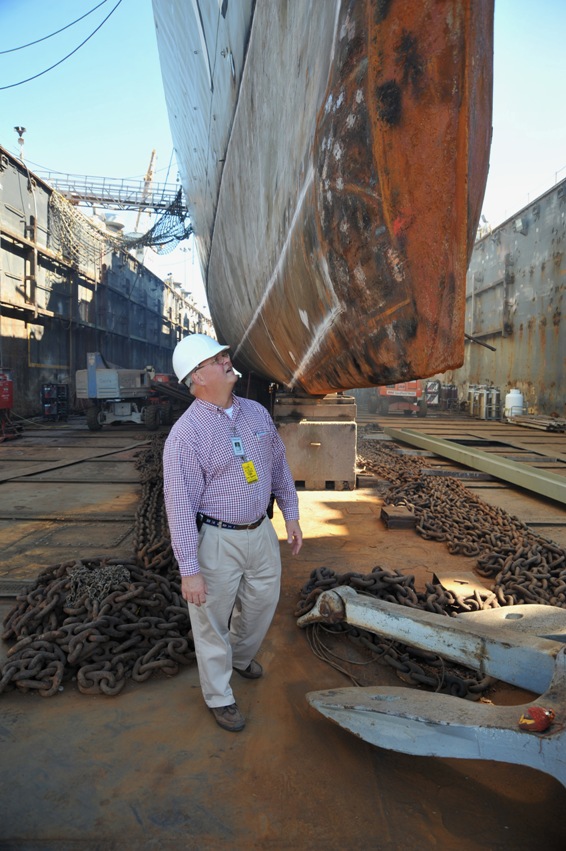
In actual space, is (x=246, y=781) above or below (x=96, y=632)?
below

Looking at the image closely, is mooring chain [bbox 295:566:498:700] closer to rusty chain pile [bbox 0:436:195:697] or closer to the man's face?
rusty chain pile [bbox 0:436:195:697]

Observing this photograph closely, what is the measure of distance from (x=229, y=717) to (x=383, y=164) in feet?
7.24

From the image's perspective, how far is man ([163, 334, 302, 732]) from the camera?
2238 millimetres

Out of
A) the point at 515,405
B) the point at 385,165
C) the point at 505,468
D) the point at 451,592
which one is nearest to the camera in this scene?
the point at 385,165

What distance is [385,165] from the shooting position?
155cm

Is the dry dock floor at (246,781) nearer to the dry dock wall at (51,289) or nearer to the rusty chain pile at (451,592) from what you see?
the rusty chain pile at (451,592)

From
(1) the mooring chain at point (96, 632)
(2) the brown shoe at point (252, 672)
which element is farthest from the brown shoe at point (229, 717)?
(1) the mooring chain at point (96, 632)

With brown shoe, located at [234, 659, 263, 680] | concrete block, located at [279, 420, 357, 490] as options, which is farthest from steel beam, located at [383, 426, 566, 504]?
brown shoe, located at [234, 659, 263, 680]

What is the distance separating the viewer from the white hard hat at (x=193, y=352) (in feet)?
7.70

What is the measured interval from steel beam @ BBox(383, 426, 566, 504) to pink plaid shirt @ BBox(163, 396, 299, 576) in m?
4.59

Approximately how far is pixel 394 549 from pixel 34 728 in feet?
9.75

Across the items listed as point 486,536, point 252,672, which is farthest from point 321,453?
point 252,672

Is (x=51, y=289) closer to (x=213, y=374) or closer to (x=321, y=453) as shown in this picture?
(x=321, y=453)

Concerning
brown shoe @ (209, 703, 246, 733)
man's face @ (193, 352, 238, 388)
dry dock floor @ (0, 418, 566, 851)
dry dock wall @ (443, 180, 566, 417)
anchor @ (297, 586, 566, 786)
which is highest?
dry dock wall @ (443, 180, 566, 417)
